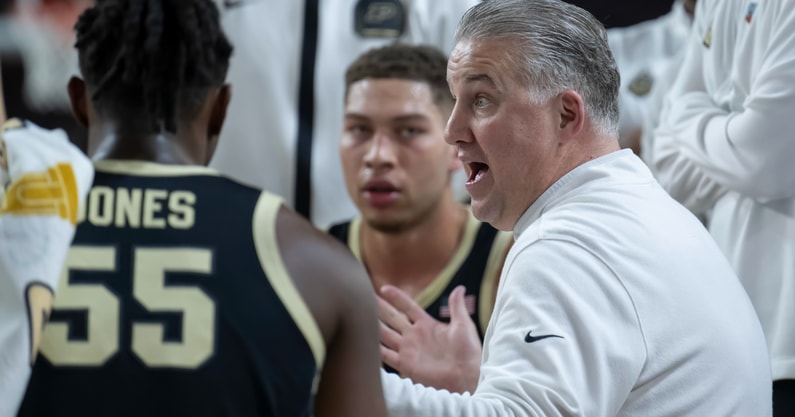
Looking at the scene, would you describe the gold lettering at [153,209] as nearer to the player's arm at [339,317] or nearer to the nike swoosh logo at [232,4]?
the player's arm at [339,317]

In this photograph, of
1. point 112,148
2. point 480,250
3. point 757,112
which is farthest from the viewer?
point 480,250

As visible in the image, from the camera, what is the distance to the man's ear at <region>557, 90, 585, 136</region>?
6.10 ft

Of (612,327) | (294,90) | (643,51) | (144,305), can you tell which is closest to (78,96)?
(144,305)

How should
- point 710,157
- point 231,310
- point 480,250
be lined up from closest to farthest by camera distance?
point 231,310, point 710,157, point 480,250

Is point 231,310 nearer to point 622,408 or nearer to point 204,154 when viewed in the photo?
point 204,154

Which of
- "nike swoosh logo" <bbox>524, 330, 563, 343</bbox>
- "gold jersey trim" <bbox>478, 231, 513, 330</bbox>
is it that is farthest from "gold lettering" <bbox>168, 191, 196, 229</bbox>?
"gold jersey trim" <bbox>478, 231, 513, 330</bbox>

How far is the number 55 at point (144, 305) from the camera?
1.56m

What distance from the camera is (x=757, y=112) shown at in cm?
225

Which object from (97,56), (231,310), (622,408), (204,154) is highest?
(97,56)

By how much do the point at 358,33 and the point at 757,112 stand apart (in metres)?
1.73

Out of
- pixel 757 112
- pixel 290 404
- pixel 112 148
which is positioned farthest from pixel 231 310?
pixel 757 112

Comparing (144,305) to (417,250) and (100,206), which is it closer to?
(100,206)

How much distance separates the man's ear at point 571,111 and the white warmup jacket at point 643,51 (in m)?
2.49

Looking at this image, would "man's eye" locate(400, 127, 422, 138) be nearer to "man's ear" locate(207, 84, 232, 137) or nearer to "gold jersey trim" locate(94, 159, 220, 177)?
"man's ear" locate(207, 84, 232, 137)
